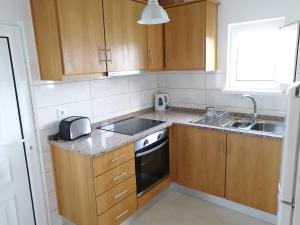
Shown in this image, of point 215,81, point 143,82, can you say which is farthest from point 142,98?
point 215,81

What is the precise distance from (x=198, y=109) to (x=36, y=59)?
1756mm

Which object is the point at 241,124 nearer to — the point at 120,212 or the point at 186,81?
the point at 186,81

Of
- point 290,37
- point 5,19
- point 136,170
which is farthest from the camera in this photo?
point 136,170

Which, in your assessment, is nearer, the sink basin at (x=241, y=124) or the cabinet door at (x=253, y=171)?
the cabinet door at (x=253, y=171)

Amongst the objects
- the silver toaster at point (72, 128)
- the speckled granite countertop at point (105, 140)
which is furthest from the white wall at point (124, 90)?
the speckled granite countertop at point (105, 140)

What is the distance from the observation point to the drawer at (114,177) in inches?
66.5

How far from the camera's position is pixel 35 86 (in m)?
1.80

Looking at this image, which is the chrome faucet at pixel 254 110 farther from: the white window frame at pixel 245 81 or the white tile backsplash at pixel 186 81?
the white tile backsplash at pixel 186 81

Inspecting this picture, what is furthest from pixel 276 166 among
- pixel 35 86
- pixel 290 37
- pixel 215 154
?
pixel 35 86

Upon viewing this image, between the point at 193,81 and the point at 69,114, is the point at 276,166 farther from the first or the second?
the point at 69,114

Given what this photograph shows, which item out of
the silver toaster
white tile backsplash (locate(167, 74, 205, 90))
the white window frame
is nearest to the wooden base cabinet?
the silver toaster

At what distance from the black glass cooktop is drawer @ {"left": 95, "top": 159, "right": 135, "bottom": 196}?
300 millimetres

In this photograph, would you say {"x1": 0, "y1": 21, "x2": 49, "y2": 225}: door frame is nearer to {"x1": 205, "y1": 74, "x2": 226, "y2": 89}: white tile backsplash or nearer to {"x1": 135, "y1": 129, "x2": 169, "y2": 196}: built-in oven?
{"x1": 135, "y1": 129, "x2": 169, "y2": 196}: built-in oven

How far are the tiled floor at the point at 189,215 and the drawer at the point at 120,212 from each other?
24cm
